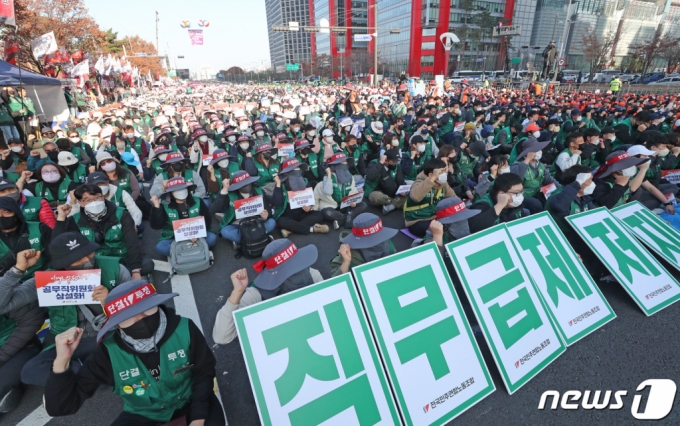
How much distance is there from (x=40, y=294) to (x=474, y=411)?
389 cm

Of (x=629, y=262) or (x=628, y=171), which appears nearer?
(x=629, y=262)

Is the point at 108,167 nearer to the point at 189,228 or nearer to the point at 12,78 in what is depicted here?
the point at 189,228

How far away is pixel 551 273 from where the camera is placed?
134 inches

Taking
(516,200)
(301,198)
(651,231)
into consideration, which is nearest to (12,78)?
(301,198)

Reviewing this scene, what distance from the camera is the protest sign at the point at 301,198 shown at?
594cm

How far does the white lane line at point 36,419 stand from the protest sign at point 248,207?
10.4ft

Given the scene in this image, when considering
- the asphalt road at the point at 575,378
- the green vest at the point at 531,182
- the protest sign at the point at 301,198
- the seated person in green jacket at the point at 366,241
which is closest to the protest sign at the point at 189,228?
the asphalt road at the point at 575,378

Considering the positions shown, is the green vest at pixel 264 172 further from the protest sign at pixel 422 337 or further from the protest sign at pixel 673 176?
the protest sign at pixel 673 176

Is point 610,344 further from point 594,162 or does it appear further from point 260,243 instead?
point 594,162

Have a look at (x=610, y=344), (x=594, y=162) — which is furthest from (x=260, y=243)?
(x=594, y=162)

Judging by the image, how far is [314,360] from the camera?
235 centimetres

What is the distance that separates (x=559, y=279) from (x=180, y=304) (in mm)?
4600
